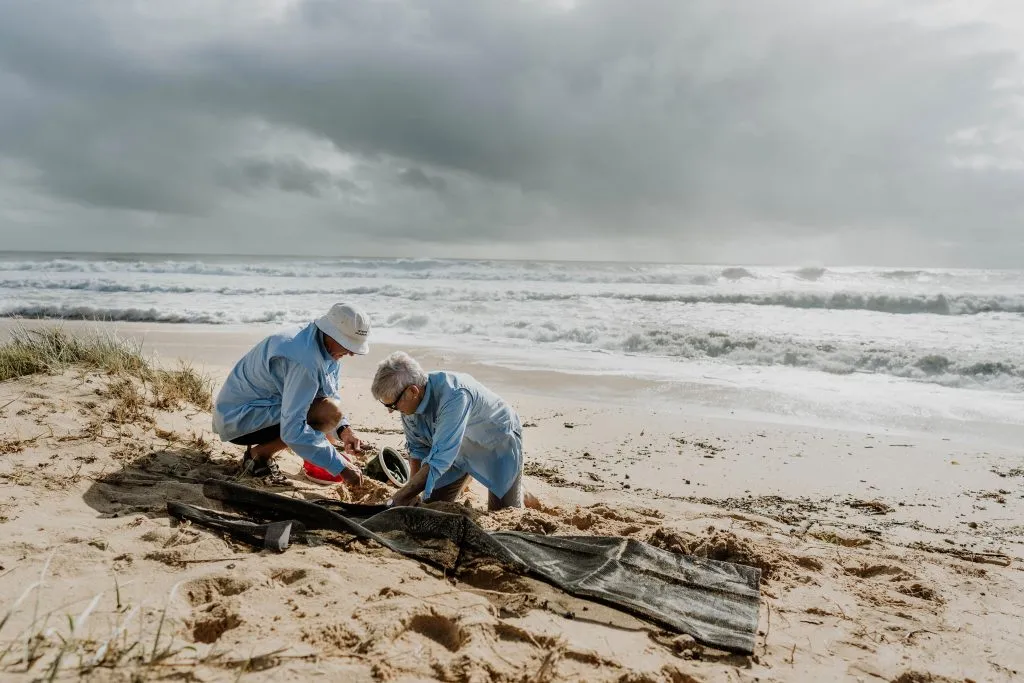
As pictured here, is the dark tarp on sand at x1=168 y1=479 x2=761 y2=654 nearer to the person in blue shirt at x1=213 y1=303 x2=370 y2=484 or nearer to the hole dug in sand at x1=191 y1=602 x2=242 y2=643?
the person in blue shirt at x1=213 y1=303 x2=370 y2=484

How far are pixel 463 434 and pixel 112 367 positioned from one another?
3.79 meters

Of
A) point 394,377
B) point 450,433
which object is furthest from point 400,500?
point 394,377

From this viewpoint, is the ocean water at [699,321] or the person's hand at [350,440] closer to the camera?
the person's hand at [350,440]

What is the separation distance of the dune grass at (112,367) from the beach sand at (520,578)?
0.15 m

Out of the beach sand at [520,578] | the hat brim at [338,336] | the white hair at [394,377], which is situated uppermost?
the hat brim at [338,336]

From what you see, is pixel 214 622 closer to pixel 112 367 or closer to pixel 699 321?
pixel 112 367

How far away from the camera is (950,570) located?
12.0ft

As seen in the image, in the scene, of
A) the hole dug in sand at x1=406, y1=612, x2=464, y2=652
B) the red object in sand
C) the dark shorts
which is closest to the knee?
the dark shorts

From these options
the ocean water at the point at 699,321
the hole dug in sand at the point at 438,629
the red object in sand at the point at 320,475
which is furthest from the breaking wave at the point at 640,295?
the hole dug in sand at the point at 438,629

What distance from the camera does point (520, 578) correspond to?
3.12 meters

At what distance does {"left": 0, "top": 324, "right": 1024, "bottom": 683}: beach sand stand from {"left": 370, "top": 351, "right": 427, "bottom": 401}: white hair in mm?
807

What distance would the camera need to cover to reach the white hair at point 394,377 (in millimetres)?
3553

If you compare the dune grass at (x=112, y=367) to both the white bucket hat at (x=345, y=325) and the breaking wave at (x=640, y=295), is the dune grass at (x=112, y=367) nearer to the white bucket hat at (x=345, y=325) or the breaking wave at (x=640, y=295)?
the white bucket hat at (x=345, y=325)

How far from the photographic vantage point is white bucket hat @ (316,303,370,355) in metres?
4.06
